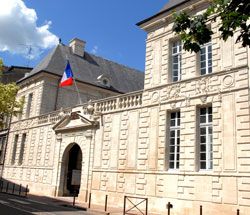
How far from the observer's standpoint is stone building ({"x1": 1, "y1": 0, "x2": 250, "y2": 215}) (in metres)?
10.6

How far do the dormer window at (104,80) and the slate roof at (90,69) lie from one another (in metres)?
0.21

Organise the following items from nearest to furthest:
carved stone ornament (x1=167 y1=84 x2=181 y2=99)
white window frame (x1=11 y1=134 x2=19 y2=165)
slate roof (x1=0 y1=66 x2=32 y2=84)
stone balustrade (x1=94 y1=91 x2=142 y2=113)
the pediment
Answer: carved stone ornament (x1=167 y1=84 x2=181 y2=99), stone balustrade (x1=94 y1=91 x2=142 y2=113), the pediment, white window frame (x1=11 y1=134 x2=19 y2=165), slate roof (x1=0 y1=66 x2=32 y2=84)

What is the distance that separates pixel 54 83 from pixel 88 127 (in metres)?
7.56

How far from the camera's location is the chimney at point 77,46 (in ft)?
87.6

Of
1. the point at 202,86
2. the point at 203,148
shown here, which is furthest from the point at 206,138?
the point at 202,86

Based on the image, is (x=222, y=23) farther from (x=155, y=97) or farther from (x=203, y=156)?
(x=155, y=97)

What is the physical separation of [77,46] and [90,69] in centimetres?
248

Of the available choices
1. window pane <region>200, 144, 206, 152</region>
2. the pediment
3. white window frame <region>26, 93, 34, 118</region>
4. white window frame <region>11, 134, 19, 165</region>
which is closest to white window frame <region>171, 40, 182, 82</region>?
window pane <region>200, 144, 206, 152</region>

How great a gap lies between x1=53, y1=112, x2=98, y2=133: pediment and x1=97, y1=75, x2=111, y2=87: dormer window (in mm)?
7115

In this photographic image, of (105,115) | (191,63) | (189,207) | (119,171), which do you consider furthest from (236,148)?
(105,115)

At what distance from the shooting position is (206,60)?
12.5 meters

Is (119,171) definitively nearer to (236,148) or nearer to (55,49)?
(236,148)

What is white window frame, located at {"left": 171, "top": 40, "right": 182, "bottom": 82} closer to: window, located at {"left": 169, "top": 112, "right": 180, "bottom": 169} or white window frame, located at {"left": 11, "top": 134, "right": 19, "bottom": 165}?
window, located at {"left": 169, "top": 112, "right": 180, "bottom": 169}

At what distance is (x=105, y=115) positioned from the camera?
15703 millimetres
